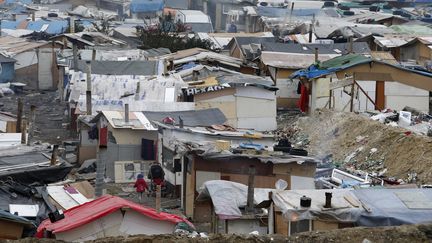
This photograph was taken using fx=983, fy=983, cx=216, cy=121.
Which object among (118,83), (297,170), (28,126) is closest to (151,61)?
(118,83)

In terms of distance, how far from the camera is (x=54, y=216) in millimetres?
12477

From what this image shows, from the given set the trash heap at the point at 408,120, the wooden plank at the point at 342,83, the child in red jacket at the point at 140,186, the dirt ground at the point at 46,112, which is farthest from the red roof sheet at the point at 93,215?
the wooden plank at the point at 342,83

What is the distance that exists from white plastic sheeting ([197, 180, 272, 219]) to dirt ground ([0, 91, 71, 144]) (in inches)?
433

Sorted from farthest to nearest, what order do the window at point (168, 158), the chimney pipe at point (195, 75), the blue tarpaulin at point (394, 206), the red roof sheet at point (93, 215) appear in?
the chimney pipe at point (195, 75)
the window at point (168, 158)
the red roof sheet at point (93, 215)
the blue tarpaulin at point (394, 206)

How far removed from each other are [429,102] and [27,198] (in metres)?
13.3

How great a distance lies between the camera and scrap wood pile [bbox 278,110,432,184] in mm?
17520

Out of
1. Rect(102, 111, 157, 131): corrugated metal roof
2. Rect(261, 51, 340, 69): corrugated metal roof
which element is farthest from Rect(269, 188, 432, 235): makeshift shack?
Rect(261, 51, 340, 69): corrugated metal roof

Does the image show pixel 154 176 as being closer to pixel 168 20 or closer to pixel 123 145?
Result: pixel 123 145

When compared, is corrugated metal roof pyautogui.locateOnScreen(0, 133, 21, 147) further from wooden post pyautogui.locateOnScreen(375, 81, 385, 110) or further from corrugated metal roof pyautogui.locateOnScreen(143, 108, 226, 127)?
wooden post pyautogui.locateOnScreen(375, 81, 385, 110)

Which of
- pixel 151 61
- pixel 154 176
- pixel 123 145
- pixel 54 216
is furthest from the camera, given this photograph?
pixel 151 61

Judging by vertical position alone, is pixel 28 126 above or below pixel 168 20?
below

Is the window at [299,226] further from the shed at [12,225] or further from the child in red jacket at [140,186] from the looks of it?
the child in red jacket at [140,186]

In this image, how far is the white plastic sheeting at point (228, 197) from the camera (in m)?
12.9

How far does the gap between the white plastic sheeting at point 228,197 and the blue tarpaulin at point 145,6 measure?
44.5m
